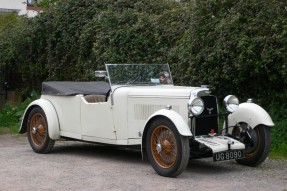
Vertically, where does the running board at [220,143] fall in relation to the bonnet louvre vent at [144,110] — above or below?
below

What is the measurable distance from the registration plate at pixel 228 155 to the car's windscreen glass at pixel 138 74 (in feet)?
6.58

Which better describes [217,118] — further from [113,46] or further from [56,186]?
[113,46]

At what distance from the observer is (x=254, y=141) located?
27.5ft

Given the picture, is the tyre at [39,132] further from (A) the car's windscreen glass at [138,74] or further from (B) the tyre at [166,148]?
(B) the tyre at [166,148]

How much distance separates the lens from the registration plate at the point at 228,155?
7625 mm

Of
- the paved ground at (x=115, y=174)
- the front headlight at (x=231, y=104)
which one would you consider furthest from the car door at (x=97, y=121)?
the front headlight at (x=231, y=104)

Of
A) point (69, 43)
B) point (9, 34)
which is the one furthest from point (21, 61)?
point (69, 43)

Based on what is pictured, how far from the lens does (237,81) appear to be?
35.8 ft

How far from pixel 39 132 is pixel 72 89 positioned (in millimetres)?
972

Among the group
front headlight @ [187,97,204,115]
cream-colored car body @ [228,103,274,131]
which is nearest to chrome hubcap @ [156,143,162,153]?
front headlight @ [187,97,204,115]

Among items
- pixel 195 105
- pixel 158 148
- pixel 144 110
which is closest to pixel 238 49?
pixel 144 110

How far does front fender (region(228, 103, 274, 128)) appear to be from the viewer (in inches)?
326

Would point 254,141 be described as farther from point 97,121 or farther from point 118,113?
point 97,121

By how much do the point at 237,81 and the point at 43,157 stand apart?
13.2 ft
